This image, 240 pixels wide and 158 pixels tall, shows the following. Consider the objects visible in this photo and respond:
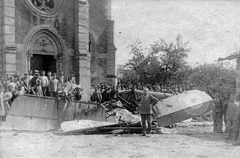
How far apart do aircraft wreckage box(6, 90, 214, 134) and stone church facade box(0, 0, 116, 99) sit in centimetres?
652

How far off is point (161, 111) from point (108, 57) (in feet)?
37.3

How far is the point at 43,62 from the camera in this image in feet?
64.8

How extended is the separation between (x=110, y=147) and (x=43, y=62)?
1314 cm

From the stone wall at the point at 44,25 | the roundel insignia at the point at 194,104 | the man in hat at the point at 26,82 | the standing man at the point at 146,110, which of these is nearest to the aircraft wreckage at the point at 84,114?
the roundel insignia at the point at 194,104

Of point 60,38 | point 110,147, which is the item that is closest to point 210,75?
point 60,38

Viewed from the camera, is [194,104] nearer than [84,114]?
Yes

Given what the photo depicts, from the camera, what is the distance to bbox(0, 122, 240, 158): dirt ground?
693cm

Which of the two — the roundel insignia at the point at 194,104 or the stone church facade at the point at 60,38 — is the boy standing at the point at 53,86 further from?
the roundel insignia at the point at 194,104

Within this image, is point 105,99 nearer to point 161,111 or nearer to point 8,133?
point 161,111

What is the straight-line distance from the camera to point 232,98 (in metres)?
10.1

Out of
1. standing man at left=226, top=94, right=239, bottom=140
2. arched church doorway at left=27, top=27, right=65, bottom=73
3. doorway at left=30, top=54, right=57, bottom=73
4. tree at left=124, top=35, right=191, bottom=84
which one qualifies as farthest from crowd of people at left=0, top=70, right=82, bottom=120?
tree at left=124, top=35, right=191, bottom=84

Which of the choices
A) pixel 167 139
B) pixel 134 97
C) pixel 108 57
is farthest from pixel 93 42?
pixel 167 139

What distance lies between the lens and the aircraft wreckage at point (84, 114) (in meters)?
10.4

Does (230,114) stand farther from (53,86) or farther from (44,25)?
(44,25)
